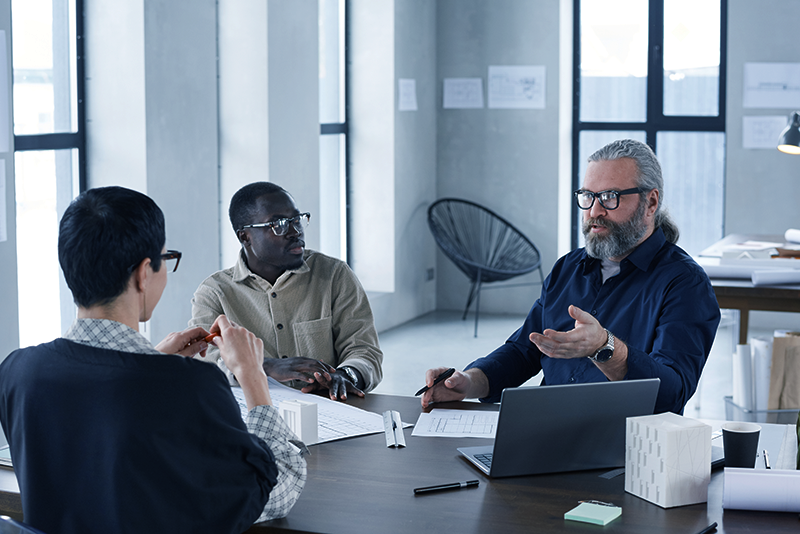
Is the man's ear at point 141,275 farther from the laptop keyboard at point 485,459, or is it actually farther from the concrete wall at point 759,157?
the concrete wall at point 759,157

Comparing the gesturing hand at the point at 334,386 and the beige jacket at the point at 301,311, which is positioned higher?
the beige jacket at the point at 301,311

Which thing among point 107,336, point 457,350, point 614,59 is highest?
point 614,59

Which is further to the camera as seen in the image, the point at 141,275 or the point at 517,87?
the point at 517,87

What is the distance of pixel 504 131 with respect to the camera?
277 inches

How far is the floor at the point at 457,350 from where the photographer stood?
4.91 m

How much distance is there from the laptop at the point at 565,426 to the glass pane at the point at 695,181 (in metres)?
5.52

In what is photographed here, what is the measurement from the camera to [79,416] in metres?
1.40

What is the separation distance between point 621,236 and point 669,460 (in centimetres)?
88

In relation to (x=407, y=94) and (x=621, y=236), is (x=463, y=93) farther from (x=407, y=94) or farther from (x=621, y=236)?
(x=621, y=236)

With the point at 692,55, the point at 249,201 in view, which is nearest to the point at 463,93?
the point at 692,55

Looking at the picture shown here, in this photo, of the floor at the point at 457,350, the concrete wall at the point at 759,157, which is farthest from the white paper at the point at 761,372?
the concrete wall at the point at 759,157

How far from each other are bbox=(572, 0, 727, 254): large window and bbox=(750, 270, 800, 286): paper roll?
3.24 m

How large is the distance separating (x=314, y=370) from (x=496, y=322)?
15.2 ft

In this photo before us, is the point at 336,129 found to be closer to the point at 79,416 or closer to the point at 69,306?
the point at 69,306
